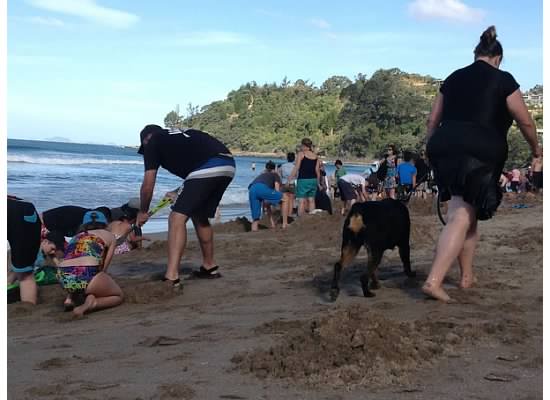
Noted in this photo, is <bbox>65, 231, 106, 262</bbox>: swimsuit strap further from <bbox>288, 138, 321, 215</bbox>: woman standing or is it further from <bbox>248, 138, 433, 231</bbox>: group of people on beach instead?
<bbox>288, 138, 321, 215</bbox>: woman standing

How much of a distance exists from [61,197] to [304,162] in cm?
903

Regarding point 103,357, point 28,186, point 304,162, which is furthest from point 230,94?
point 103,357

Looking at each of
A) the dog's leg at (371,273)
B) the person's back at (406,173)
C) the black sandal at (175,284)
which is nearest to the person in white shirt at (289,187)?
the person's back at (406,173)

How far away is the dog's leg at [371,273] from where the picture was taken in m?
4.98

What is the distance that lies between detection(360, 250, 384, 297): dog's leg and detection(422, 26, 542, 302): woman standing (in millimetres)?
561

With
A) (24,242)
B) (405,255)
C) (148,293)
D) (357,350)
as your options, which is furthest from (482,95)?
(24,242)

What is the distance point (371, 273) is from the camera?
5.13 meters

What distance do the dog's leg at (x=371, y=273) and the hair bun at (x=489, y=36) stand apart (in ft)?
5.58

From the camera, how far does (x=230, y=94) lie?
144m

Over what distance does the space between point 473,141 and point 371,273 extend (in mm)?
1253

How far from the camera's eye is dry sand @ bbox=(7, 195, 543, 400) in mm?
2963

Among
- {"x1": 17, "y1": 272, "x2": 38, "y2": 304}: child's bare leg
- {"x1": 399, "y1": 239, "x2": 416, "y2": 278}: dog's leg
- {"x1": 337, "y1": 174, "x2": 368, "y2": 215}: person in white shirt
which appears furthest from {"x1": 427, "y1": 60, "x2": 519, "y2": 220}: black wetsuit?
{"x1": 337, "y1": 174, "x2": 368, "y2": 215}: person in white shirt

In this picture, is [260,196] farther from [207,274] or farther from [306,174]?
Result: [207,274]

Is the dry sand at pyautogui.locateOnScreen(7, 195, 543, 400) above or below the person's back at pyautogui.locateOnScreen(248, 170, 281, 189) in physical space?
below
